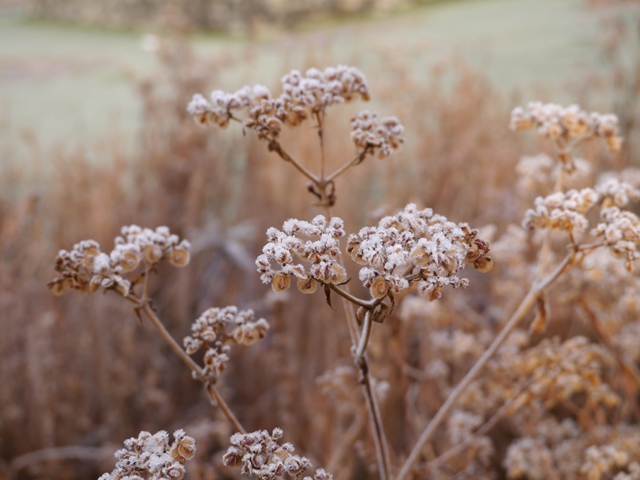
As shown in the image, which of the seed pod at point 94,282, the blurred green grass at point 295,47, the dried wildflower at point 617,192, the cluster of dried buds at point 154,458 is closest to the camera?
the cluster of dried buds at point 154,458

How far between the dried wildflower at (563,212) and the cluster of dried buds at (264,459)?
331 millimetres

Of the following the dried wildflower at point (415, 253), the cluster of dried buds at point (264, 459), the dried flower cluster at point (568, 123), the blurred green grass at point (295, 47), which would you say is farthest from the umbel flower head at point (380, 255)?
the blurred green grass at point (295, 47)

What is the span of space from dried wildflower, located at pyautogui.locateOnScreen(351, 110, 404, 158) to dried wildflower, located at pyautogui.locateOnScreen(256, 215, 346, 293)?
7.2 inches

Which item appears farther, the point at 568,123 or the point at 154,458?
the point at 568,123

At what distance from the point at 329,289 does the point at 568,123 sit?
1.48 feet

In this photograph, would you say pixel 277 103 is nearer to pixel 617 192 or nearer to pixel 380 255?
pixel 380 255

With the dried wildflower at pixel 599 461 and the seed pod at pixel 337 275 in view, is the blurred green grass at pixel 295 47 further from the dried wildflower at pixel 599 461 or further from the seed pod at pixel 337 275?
the seed pod at pixel 337 275

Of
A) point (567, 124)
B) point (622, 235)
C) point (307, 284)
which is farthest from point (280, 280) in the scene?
point (567, 124)

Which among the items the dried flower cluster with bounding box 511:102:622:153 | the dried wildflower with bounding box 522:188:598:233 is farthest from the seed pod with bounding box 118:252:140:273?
the dried flower cluster with bounding box 511:102:622:153

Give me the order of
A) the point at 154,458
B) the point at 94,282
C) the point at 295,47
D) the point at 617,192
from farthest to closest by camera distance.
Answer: the point at 295,47 < the point at 617,192 < the point at 94,282 < the point at 154,458

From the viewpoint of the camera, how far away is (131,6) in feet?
22.4

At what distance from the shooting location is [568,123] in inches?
27.5

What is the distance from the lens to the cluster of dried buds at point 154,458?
1.20 feet

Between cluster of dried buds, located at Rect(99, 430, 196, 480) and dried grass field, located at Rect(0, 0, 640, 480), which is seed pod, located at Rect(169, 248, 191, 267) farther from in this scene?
cluster of dried buds, located at Rect(99, 430, 196, 480)
